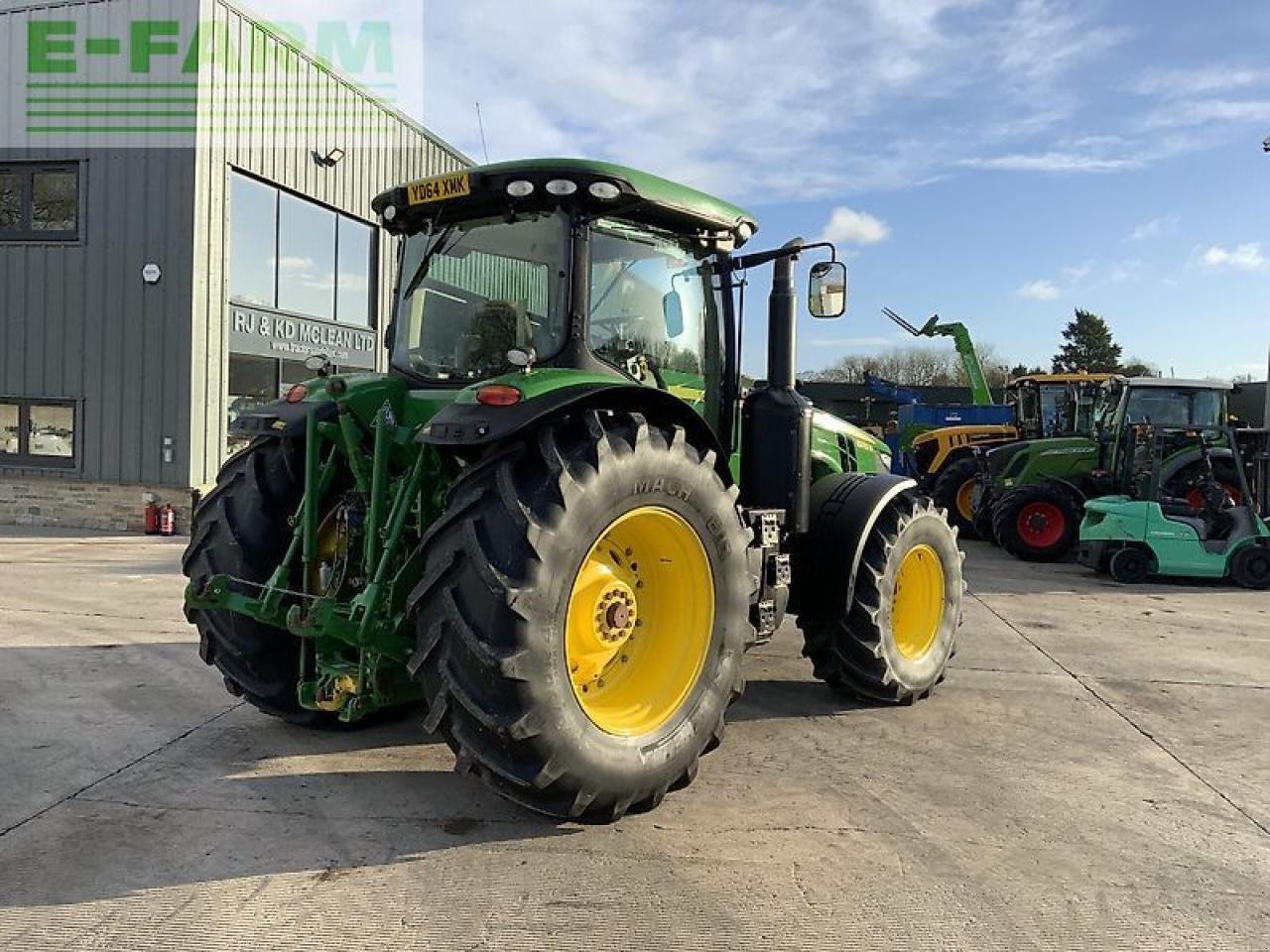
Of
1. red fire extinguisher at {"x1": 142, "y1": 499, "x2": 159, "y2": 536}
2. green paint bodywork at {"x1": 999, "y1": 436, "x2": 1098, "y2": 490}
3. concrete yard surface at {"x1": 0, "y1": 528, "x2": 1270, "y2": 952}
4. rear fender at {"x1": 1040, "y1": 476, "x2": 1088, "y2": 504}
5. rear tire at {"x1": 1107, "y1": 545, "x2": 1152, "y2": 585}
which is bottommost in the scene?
concrete yard surface at {"x1": 0, "y1": 528, "x2": 1270, "y2": 952}

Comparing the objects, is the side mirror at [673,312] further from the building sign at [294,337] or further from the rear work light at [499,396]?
the building sign at [294,337]

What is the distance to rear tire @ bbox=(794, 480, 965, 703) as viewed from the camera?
4863mm

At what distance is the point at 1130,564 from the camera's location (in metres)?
10.2

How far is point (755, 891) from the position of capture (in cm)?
303

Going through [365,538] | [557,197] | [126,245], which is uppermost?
[126,245]

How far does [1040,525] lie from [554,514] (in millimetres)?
10309

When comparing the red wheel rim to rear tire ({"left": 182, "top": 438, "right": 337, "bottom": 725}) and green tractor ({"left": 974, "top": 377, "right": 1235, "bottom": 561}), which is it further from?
rear tire ({"left": 182, "top": 438, "right": 337, "bottom": 725})

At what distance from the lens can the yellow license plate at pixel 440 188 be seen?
13.1 feet

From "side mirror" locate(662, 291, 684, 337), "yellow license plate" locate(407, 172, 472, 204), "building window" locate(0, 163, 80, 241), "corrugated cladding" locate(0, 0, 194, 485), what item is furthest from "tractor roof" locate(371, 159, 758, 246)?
"building window" locate(0, 163, 80, 241)

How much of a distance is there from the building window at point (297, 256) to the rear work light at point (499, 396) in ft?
34.6

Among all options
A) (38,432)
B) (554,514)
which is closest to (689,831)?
(554,514)

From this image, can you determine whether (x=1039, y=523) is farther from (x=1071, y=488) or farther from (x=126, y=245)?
(x=126, y=245)

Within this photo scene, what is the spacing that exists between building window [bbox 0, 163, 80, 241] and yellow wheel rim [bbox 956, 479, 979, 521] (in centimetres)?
1274

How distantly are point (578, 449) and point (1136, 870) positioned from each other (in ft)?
7.75
